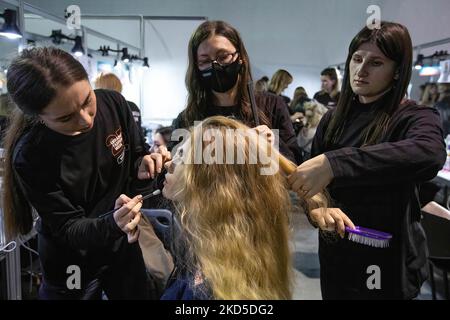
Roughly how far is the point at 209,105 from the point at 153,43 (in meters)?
3.03

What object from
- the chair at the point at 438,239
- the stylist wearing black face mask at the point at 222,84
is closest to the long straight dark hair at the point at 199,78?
the stylist wearing black face mask at the point at 222,84


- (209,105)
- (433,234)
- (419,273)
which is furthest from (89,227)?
Result: (433,234)

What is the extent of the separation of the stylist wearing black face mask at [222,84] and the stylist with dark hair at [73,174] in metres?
0.22

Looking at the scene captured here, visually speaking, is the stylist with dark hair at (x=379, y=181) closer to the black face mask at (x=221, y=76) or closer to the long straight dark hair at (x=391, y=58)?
the long straight dark hair at (x=391, y=58)

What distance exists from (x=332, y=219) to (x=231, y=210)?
0.22 metres

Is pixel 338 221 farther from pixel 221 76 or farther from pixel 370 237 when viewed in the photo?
pixel 221 76

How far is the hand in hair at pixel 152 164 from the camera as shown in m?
0.91

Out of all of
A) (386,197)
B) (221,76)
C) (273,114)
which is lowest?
(386,197)

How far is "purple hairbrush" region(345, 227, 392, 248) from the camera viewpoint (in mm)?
750

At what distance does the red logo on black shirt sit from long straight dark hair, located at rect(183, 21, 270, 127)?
0.64 ft

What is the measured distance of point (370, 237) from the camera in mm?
760

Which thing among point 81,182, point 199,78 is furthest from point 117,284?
point 199,78

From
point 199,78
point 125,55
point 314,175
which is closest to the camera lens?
point 314,175
